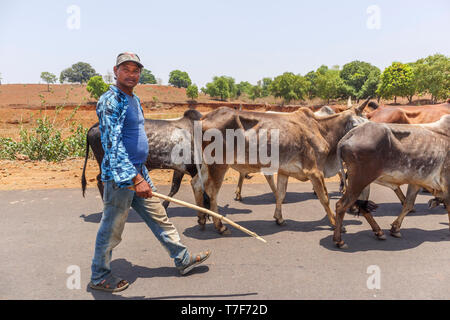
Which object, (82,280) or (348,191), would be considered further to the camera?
(348,191)

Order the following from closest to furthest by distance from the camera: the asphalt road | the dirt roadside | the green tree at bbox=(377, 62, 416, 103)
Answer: the asphalt road
the dirt roadside
the green tree at bbox=(377, 62, 416, 103)

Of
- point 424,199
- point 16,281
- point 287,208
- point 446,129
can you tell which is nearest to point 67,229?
point 16,281

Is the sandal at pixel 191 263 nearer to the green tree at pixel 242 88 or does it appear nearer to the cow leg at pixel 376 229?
the cow leg at pixel 376 229

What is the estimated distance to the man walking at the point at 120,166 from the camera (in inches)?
123

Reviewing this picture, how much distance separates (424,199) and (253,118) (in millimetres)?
4495

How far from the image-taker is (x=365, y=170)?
14.8 ft

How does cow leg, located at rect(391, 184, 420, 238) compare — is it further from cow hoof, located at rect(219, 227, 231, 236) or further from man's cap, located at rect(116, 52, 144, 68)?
man's cap, located at rect(116, 52, 144, 68)

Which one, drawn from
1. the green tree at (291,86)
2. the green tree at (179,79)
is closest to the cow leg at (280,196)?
the green tree at (291,86)

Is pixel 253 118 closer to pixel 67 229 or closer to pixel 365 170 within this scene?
pixel 365 170

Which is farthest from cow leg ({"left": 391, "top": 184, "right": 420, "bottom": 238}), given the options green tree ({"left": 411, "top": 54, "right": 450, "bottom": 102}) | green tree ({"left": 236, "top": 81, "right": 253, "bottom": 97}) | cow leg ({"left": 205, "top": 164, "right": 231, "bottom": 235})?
green tree ({"left": 236, "top": 81, "right": 253, "bottom": 97})

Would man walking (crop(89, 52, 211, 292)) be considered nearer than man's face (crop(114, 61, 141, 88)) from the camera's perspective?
Yes

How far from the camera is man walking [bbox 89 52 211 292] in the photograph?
313cm

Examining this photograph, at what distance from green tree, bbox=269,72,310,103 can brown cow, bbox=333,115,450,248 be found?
183 feet

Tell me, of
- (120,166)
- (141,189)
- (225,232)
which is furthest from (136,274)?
(225,232)
